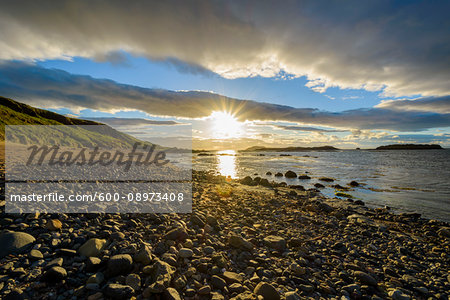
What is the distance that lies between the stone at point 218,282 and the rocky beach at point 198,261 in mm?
19

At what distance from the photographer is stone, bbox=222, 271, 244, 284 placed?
424cm

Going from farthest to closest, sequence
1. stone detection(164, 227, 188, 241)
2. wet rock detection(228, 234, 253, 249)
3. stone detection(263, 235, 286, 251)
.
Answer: stone detection(263, 235, 286, 251) < wet rock detection(228, 234, 253, 249) < stone detection(164, 227, 188, 241)

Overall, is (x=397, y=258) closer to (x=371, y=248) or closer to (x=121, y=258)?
(x=371, y=248)

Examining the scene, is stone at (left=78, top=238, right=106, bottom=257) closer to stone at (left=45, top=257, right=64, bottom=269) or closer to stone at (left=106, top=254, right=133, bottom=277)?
stone at (left=45, top=257, right=64, bottom=269)

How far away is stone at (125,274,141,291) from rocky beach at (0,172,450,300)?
18 mm

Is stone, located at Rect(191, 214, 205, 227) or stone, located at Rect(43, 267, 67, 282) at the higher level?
stone, located at Rect(43, 267, 67, 282)

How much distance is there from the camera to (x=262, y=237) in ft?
22.5

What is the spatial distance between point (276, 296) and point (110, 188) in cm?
966

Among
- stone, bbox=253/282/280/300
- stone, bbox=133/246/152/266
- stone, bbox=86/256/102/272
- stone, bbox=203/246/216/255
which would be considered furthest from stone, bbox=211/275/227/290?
stone, bbox=86/256/102/272

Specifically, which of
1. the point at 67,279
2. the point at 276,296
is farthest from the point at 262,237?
the point at 67,279

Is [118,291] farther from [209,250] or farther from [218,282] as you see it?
[209,250]

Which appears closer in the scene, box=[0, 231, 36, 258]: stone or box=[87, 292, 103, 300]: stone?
box=[87, 292, 103, 300]: stone

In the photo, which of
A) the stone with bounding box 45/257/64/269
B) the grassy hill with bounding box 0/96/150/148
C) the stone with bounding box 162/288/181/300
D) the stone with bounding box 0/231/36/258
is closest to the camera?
the stone with bounding box 162/288/181/300

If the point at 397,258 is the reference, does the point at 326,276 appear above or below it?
above
